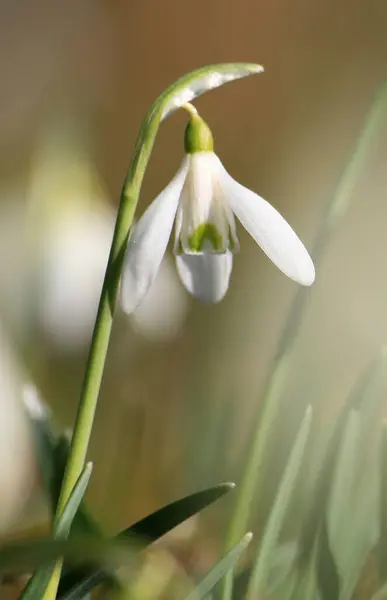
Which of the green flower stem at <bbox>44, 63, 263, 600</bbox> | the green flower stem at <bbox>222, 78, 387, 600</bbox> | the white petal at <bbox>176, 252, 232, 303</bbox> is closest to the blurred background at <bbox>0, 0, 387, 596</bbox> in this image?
the green flower stem at <bbox>222, 78, 387, 600</bbox>

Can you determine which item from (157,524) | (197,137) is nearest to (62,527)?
(157,524)

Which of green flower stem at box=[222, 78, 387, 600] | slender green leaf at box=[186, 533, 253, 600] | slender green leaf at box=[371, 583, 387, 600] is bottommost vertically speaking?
slender green leaf at box=[371, 583, 387, 600]

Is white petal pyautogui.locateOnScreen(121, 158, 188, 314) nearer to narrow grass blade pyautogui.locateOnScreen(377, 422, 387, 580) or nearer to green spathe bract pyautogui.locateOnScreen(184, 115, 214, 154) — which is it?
green spathe bract pyautogui.locateOnScreen(184, 115, 214, 154)

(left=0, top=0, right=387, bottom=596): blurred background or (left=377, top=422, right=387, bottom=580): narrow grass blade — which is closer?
(left=377, top=422, right=387, bottom=580): narrow grass blade

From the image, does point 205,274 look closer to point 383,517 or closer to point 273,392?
point 273,392

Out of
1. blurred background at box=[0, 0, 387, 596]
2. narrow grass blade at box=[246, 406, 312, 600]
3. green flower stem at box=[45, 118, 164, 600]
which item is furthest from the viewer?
blurred background at box=[0, 0, 387, 596]

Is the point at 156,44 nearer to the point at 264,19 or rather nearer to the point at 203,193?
the point at 264,19

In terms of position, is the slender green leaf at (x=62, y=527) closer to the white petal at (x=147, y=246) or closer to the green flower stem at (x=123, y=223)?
the green flower stem at (x=123, y=223)
